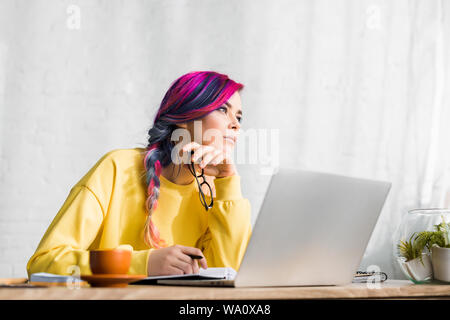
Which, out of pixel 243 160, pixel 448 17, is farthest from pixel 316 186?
pixel 448 17

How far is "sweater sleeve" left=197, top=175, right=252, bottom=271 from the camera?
138 cm

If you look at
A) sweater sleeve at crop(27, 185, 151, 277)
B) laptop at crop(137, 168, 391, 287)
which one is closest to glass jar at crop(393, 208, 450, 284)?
laptop at crop(137, 168, 391, 287)

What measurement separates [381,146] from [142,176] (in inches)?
48.9

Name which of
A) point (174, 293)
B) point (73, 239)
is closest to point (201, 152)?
point (73, 239)

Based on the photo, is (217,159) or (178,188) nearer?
(217,159)

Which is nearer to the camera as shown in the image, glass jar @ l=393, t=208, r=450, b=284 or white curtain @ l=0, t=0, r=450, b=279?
glass jar @ l=393, t=208, r=450, b=284

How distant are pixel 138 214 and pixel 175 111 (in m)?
0.32

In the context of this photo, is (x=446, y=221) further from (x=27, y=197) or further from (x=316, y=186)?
(x=27, y=197)

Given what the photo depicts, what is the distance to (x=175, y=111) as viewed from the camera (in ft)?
4.86

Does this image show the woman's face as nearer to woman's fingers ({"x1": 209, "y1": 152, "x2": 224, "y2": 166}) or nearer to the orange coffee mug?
woman's fingers ({"x1": 209, "y1": 152, "x2": 224, "y2": 166})

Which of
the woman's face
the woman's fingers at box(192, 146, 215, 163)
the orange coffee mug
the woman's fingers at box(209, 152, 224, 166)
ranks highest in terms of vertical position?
the woman's face

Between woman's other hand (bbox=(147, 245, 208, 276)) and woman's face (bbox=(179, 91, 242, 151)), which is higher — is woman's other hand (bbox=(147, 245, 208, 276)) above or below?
below

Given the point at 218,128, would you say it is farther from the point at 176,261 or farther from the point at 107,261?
the point at 107,261

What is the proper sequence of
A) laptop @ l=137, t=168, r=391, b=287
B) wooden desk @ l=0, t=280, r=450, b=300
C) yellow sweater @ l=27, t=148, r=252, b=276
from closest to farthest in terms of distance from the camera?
wooden desk @ l=0, t=280, r=450, b=300 < laptop @ l=137, t=168, r=391, b=287 < yellow sweater @ l=27, t=148, r=252, b=276
